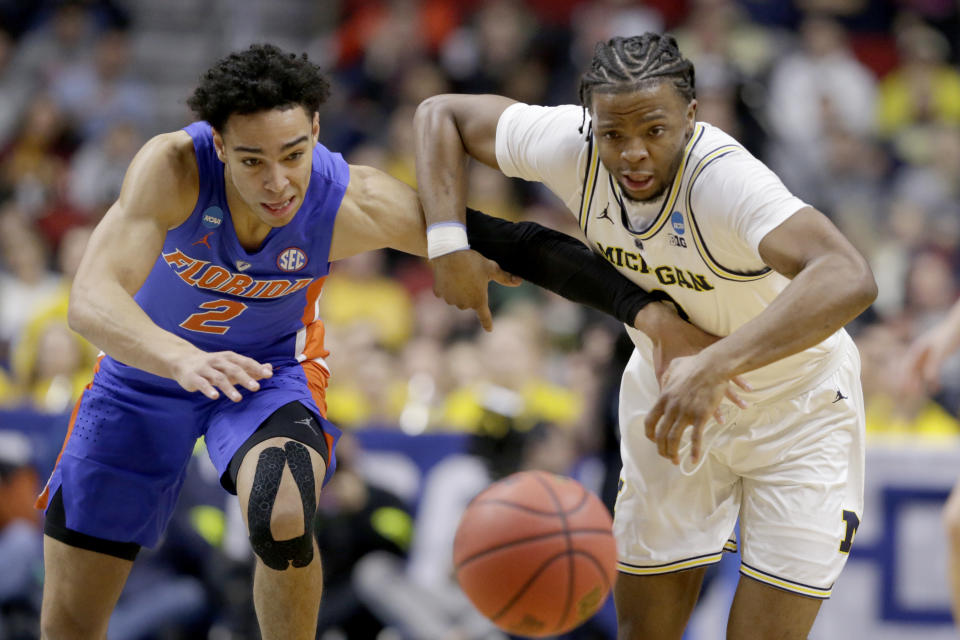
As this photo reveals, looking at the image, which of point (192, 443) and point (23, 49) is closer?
point (192, 443)

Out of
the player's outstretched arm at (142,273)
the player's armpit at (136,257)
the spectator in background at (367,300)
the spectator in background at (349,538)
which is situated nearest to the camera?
the player's outstretched arm at (142,273)

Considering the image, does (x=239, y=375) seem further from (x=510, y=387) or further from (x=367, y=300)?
(x=367, y=300)

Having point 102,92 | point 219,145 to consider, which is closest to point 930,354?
point 219,145

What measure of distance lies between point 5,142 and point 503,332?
6.18 metres

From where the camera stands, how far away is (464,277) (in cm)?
459

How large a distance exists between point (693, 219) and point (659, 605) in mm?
1522

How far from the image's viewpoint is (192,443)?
15.9 ft

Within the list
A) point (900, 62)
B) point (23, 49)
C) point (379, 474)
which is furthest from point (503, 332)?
point (23, 49)

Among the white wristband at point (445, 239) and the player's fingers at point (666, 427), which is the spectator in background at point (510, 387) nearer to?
the white wristband at point (445, 239)

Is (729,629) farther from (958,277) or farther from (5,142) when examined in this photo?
(5,142)

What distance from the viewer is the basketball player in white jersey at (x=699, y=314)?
3756mm

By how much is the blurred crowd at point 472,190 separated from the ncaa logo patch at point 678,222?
125 inches

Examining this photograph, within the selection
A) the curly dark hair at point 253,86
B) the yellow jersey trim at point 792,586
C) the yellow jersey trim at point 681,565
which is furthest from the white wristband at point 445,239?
the yellow jersey trim at point 792,586

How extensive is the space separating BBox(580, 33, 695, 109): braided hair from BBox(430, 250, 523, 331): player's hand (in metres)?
0.72
